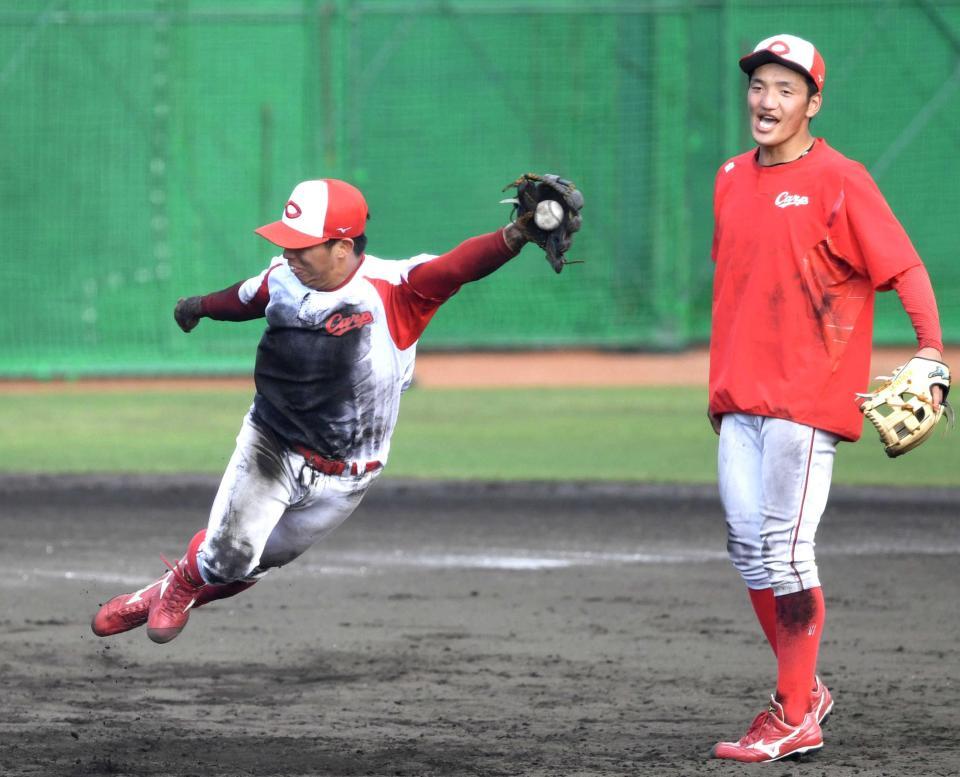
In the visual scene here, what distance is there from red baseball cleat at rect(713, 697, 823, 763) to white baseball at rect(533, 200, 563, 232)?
1.60 m

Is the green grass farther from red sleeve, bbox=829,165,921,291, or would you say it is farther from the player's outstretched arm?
red sleeve, bbox=829,165,921,291

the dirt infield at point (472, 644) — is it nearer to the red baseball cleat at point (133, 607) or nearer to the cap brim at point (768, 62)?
the red baseball cleat at point (133, 607)

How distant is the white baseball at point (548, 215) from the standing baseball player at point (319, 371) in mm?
253

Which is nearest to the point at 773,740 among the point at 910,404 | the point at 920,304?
the point at 910,404

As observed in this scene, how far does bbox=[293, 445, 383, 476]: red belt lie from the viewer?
5.38m

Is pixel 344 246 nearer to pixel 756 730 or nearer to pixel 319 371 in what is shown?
pixel 319 371

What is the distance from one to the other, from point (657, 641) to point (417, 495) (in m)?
3.71

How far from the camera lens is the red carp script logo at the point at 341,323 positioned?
206 inches

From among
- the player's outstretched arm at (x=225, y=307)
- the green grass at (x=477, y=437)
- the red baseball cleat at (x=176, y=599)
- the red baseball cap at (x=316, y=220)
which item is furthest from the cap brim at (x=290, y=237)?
the green grass at (x=477, y=437)

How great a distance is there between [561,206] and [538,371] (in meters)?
12.1

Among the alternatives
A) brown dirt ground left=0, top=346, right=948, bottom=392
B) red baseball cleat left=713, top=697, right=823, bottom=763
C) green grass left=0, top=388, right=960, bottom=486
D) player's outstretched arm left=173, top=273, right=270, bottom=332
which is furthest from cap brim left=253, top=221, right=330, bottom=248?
brown dirt ground left=0, top=346, right=948, bottom=392

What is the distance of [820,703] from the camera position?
17.2 ft

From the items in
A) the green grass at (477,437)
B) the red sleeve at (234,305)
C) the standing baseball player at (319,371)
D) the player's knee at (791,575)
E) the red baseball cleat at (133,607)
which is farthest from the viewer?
the green grass at (477,437)

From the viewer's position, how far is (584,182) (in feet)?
56.8
